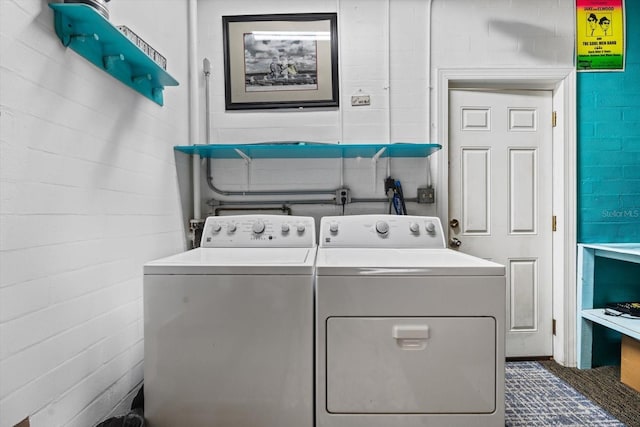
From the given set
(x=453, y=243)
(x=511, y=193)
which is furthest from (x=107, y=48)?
(x=511, y=193)

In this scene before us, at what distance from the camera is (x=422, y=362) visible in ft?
3.88

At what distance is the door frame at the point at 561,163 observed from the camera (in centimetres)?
217

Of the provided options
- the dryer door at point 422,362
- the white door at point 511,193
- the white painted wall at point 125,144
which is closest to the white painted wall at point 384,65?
the white painted wall at point 125,144

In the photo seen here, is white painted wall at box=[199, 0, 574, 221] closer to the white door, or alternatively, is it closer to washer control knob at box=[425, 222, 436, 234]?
the white door

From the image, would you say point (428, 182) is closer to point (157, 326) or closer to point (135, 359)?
point (157, 326)

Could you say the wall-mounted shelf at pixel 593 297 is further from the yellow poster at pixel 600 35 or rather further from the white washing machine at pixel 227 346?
the white washing machine at pixel 227 346

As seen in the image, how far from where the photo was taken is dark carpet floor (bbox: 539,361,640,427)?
1.65m

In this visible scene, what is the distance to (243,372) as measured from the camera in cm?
120

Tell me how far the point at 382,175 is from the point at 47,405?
1.94 m

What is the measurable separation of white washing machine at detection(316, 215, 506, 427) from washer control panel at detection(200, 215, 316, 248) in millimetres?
646

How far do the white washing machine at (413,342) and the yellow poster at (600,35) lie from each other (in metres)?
1.95

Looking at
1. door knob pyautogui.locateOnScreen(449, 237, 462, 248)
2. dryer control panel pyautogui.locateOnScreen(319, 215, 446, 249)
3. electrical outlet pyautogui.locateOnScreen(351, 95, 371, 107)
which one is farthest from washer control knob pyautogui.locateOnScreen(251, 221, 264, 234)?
door knob pyautogui.locateOnScreen(449, 237, 462, 248)

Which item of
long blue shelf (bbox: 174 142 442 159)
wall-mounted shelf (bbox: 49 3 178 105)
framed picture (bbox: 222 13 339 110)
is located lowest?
long blue shelf (bbox: 174 142 442 159)

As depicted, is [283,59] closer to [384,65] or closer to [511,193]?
[384,65]
